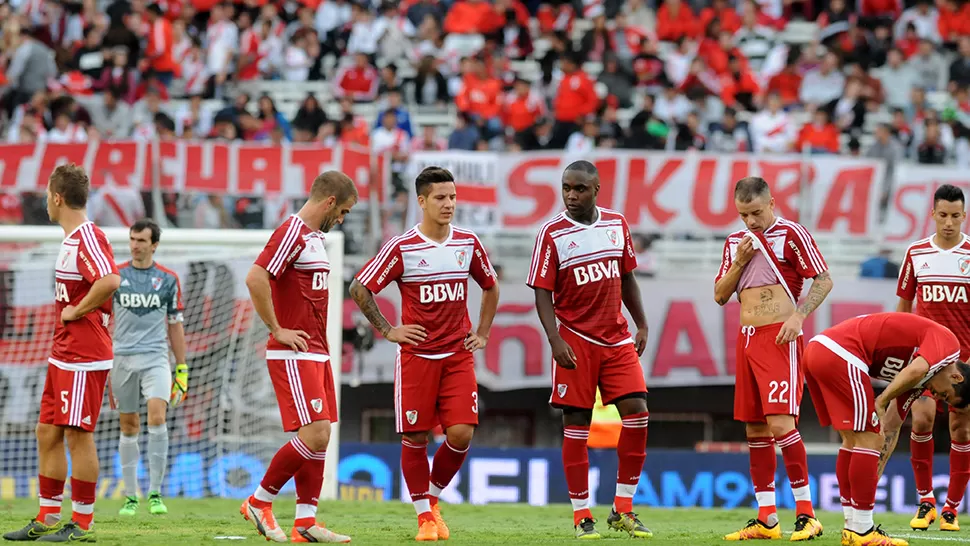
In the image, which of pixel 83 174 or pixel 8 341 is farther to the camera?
pixel 8 341

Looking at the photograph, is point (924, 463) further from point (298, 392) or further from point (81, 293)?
point (81, 293)

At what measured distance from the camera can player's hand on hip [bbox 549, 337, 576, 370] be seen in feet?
31.5

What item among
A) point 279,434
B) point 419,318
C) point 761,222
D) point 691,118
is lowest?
point 279,434

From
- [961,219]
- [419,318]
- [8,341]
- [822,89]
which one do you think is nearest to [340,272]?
[8,341]

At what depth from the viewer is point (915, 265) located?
36.6 ft

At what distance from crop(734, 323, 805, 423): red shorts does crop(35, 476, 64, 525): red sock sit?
459 cm

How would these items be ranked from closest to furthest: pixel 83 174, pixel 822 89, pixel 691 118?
pixel 83 174 → pixel 691 118 → pixel 822 89

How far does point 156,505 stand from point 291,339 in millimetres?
4073

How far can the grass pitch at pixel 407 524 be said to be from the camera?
31.0 feet

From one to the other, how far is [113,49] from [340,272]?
10.3 metres

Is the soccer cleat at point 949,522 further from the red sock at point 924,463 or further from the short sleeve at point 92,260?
the short sleeve at point 92,260

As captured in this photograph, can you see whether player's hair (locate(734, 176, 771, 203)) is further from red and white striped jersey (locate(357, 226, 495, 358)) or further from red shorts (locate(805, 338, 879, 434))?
red and white striped jersey (locate(357, 226, 495, 358))

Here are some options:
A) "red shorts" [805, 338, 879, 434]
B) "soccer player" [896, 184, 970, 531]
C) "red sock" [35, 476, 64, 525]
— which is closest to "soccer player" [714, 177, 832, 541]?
"red shorts" [805, 338, 879, 434]

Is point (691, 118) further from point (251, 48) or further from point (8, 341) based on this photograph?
point (8, 341)
